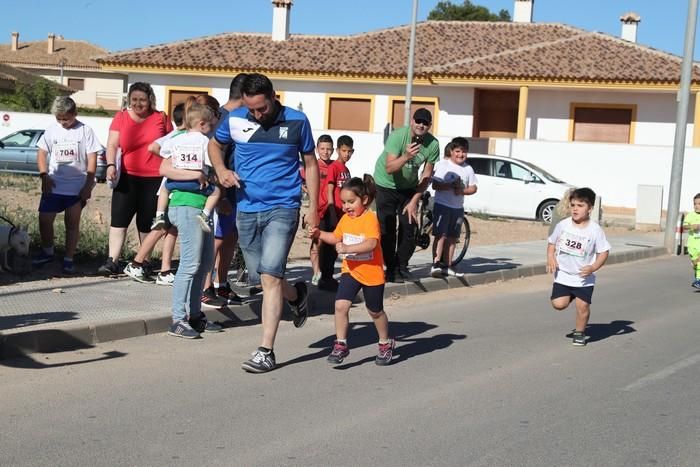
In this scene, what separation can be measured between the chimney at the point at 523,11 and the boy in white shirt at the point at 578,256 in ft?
121

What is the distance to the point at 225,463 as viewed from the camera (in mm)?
5375

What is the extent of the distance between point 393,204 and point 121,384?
5486 millimetres

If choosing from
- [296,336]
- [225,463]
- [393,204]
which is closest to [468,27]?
[393,204]

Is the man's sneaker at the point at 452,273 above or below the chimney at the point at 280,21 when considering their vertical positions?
below

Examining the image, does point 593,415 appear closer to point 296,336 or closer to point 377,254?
point 377,254

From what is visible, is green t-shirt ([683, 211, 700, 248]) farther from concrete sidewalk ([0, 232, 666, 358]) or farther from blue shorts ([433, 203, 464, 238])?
blue shorts ([433, 203, 464, 238])

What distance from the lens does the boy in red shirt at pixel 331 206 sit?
1117cm

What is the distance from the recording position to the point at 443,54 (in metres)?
41.0

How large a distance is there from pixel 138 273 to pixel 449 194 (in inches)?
163

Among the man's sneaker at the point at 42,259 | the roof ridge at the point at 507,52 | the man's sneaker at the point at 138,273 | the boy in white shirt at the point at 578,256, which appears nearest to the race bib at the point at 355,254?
the boy in white shirt at the point at 578,256

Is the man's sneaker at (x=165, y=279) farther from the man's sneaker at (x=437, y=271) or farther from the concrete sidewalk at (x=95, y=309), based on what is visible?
the man's sneaker at (x=437, y=271)

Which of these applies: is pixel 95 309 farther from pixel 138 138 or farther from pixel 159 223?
pixel 138 138

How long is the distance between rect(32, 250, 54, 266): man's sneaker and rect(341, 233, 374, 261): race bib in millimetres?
4545

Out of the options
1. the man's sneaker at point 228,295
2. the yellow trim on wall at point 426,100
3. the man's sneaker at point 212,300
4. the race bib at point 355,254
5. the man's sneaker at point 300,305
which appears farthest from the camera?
the yellow trim on wall at point 426,100
